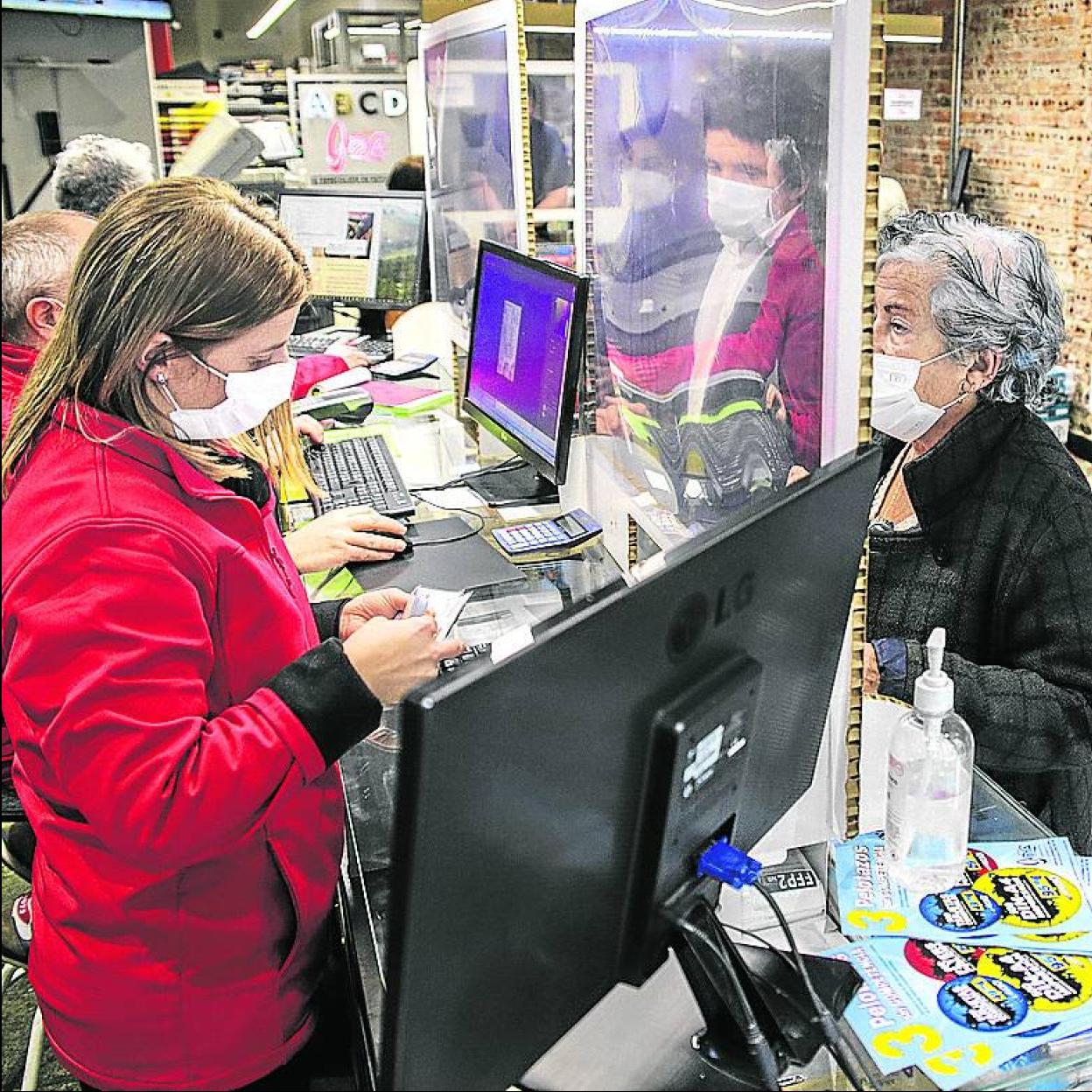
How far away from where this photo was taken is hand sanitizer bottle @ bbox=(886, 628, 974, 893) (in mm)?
1183

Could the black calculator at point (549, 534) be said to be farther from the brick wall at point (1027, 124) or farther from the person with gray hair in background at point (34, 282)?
the brick wall at point (1027, 124)

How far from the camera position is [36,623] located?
960 millimetres

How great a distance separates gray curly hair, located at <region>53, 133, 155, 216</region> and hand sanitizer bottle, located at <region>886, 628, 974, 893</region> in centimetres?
301

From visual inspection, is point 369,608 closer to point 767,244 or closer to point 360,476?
point 767,244

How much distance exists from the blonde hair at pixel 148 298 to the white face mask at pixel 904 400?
97 cm

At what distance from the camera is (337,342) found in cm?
411

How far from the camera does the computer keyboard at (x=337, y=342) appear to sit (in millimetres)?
3934

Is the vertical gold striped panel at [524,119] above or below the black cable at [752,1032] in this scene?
above

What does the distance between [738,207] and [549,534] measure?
0.91 meters

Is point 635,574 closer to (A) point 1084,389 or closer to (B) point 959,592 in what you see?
(B) point 959,592

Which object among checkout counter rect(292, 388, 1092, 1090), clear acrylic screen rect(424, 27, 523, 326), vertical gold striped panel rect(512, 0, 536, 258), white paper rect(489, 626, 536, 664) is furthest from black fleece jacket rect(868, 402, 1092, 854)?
clear acrylic screen rect(424, 27, 523, 326)

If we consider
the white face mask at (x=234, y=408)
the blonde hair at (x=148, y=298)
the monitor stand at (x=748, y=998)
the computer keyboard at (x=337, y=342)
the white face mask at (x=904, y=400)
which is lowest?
the monitor stand at (x=748, y=998)

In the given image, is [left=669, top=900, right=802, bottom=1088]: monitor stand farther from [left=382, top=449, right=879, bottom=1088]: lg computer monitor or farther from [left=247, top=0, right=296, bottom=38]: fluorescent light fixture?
[left=247, top=0, right=296, bottom=38]: fluorescent light fixture

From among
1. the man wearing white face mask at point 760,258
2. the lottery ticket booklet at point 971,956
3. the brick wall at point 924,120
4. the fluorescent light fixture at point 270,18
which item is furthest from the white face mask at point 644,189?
the fluorescent light fixture at point 270,18
